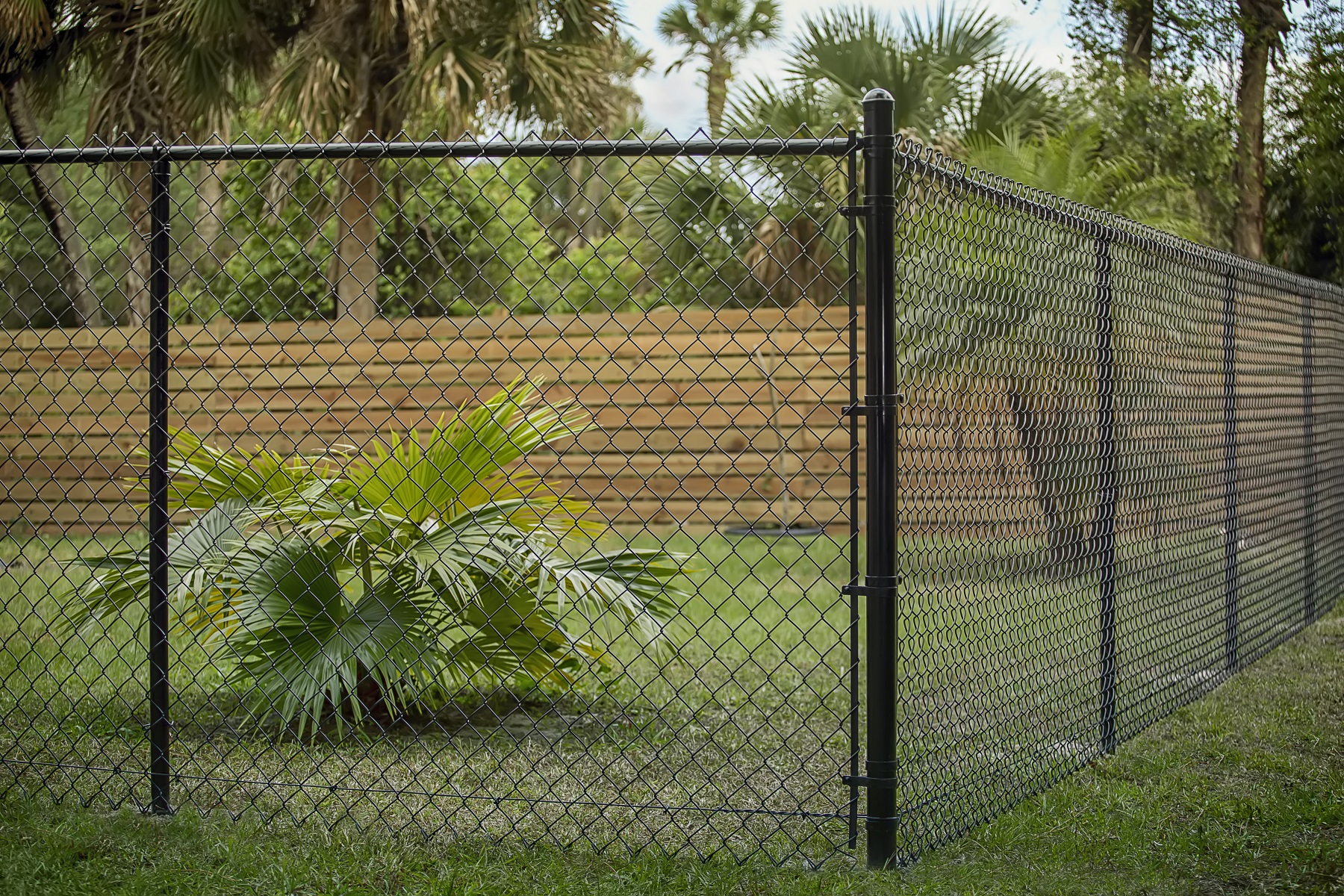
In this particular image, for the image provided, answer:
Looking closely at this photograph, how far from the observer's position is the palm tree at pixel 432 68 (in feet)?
29.4

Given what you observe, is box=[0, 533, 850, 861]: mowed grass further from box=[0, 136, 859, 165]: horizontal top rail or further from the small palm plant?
box=[0, 136, 859, 165]: horizontal top rail

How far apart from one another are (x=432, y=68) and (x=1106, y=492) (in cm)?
670

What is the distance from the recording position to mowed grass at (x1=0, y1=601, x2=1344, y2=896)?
2.66 meters

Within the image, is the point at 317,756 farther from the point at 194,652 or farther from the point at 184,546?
the point at 194,652

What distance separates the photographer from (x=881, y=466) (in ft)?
8.87

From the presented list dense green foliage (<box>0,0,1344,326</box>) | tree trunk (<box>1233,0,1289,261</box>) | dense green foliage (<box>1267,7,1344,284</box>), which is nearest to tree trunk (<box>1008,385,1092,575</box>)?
dense green foliage (<box>0,0,1344,326</box>)

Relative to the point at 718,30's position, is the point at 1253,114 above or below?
below

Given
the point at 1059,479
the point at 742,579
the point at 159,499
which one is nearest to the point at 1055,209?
the point at 1059,479

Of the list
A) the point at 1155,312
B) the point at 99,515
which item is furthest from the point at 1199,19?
the point at 99,515

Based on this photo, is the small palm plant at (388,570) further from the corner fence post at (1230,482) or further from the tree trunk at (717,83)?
the tree trunk at (717,83)

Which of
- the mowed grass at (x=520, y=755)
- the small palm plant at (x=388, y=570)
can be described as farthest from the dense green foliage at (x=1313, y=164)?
the small palm plant at (x=388, y=570)

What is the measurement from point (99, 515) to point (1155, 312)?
8.77 meters

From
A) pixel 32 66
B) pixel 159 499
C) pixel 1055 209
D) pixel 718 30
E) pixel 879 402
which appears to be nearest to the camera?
pixel 879 402

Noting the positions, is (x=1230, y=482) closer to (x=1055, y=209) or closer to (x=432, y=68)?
(x=1055, y=209)
